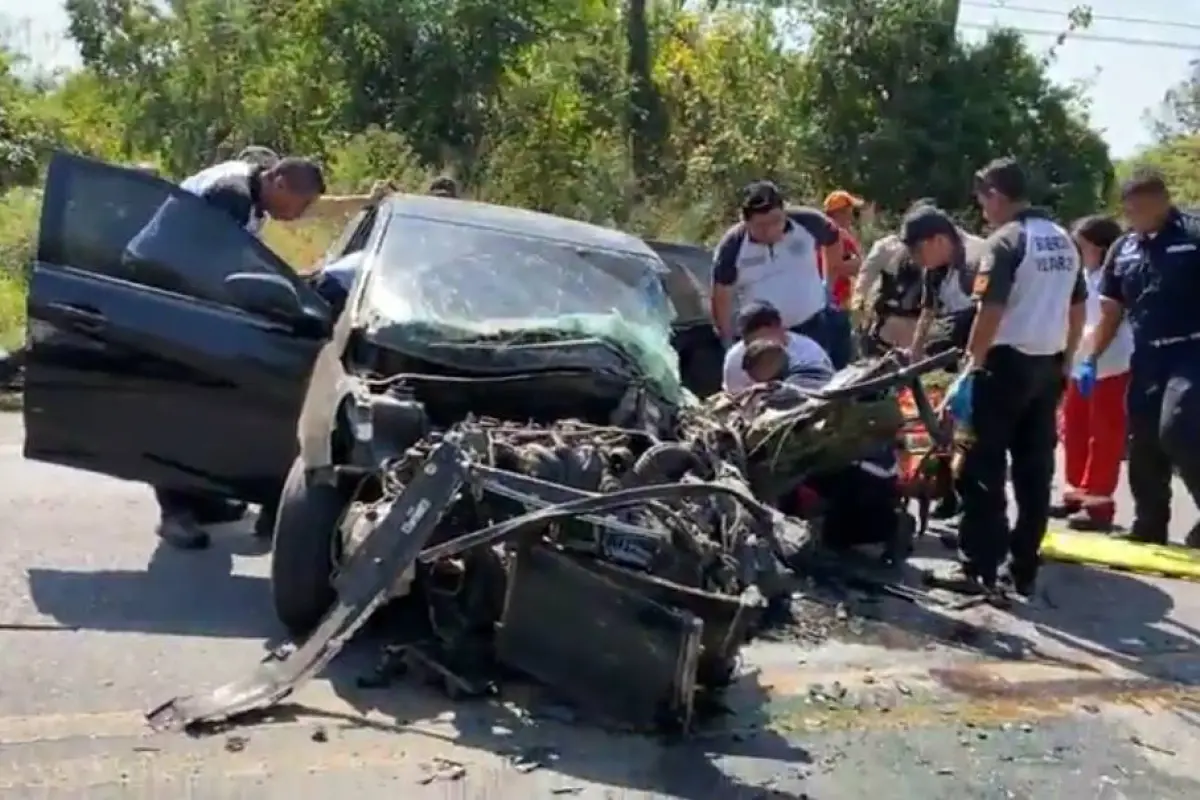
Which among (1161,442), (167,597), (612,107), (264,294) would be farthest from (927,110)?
(167,597)

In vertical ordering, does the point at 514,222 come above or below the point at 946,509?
above

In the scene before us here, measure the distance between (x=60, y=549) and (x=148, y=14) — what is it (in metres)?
22.6

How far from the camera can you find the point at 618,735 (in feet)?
15.5

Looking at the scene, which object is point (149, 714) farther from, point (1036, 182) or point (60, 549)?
point (1036, 182)

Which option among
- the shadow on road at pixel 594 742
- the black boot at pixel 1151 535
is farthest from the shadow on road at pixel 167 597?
the black boot at pixel 1151 535

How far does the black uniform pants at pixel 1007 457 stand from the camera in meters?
6.58

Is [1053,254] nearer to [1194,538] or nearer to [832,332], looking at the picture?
[832,332]

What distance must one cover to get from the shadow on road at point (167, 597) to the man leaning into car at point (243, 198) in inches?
4.0

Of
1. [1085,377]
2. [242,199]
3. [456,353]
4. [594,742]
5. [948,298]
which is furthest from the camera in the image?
[1085,377]

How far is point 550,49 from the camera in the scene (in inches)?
909

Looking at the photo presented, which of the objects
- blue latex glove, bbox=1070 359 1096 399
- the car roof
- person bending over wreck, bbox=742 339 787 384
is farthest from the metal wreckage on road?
blue latex glove, bbox=1070 359 1096 399

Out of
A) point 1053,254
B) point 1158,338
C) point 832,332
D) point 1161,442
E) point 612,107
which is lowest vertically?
point 1161,442

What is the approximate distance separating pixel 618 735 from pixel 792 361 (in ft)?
8.83

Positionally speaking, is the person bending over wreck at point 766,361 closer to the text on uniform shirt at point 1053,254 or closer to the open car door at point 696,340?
the text on uniform shirt at point 1053,254
